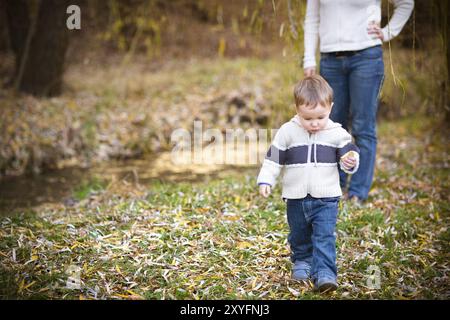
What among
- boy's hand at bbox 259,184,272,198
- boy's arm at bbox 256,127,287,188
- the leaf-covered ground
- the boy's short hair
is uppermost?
the boy's short hair

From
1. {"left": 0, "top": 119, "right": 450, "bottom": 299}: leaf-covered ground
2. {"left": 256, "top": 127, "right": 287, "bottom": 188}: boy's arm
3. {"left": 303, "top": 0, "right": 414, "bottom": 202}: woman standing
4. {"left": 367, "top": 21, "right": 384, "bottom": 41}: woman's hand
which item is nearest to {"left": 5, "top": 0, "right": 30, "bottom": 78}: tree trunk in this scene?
{"left": 0, "top": 119, "right": 450, "bottom": 299}: leaf-covered ground

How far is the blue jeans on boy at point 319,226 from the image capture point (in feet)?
9.75

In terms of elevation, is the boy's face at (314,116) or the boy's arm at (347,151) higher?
the boy's face at (314,116)

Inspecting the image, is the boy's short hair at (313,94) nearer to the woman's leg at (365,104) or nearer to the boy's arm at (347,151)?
the boy's arm at (347,151)

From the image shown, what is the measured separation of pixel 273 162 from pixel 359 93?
5.06ft

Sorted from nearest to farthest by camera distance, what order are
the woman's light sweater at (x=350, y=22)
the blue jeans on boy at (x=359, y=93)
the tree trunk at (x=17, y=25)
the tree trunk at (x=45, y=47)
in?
the woman's light sweater at (x=350, y=22)
the blue jeans on boy at (x=359, y=93)
the tree trunk at (x=45, y=47)
the tree trunk at (x=17, y=25)

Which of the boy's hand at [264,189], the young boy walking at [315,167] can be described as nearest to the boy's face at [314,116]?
the young boy walking at [315,167]

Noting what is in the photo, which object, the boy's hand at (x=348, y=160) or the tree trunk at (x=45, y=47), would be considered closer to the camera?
the boy's hand at (x=348, y=160)

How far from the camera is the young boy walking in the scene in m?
2.92

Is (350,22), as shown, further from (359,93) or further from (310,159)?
(310,159)

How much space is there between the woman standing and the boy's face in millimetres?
1303

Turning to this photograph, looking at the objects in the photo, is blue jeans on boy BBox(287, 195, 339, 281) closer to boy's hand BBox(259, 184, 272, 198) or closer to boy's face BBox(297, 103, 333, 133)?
boy's hand BBox(259, 184, 272, 198)

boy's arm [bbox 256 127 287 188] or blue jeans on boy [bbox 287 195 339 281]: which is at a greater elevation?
boy's arm [bbox 256 127 287 188]
